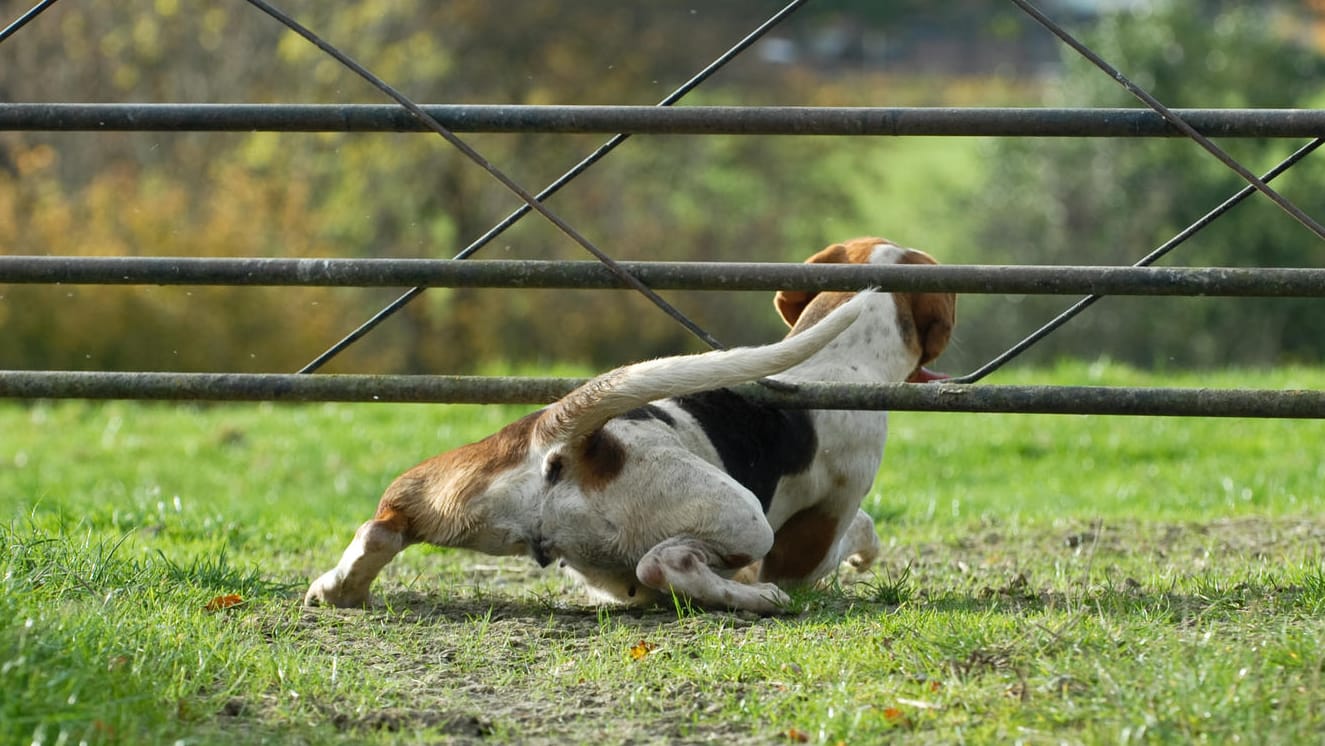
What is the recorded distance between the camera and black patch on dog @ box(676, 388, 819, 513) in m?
4.80

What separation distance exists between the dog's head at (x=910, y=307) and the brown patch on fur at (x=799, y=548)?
671 mm

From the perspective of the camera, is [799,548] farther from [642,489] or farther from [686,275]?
[686,275]

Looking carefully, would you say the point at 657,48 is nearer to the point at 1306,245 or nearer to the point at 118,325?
the point at 1306,245

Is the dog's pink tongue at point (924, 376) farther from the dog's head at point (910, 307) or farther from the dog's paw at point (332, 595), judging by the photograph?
the dog's paw at point (332, 595)

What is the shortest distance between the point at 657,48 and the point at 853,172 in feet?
16.2

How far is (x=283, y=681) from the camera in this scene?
3533mm

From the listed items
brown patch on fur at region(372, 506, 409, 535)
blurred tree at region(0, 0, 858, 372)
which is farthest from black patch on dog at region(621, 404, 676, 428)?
blurred tree at region(0, 0, 858, 372)

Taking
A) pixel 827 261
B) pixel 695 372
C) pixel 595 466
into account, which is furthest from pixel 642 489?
pixel 827 261

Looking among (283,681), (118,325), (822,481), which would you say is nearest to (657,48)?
(118,325)

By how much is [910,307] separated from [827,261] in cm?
38

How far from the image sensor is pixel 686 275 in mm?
4602

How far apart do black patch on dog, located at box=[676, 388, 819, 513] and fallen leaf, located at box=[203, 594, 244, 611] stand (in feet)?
4.67

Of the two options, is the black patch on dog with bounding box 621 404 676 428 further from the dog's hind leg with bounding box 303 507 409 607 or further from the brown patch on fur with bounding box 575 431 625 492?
the dog's hind leg with bounding box 303 507 409 607

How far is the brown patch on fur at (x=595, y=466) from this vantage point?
4.50 m
